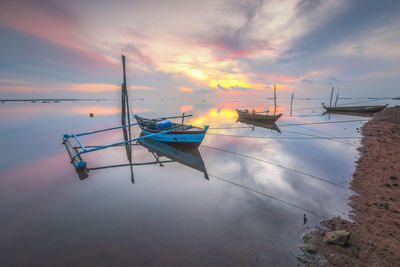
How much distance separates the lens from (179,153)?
1720cm

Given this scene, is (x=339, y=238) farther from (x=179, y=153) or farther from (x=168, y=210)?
(x=179, y=153)

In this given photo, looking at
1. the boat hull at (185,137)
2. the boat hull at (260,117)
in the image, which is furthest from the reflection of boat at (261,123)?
the boat hull at (185,137)

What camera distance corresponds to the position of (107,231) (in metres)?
6.87

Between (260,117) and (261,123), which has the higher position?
(260,117)

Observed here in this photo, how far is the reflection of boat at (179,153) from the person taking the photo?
47.5 ft

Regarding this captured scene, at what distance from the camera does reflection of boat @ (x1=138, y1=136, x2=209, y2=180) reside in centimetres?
1449

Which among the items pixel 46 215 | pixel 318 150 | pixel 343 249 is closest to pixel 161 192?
pixel 46 215

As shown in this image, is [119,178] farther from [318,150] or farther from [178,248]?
[318,150]

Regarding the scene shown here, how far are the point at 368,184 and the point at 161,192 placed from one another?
12.5 metres

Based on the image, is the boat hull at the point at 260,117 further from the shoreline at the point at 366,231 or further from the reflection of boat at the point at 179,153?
the shoreline at the point at 366,231

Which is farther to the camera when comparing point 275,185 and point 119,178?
point 119,178

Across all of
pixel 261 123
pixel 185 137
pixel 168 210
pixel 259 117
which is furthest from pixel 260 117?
pixel 168 210

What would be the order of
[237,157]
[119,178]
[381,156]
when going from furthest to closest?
[237,157]
[381,156]
[119,178]

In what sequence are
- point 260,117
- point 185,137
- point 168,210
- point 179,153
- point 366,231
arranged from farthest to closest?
1. point 260,117
2. point 179,153
3. point 185,137
4. point 168,210
5. point 366,231
